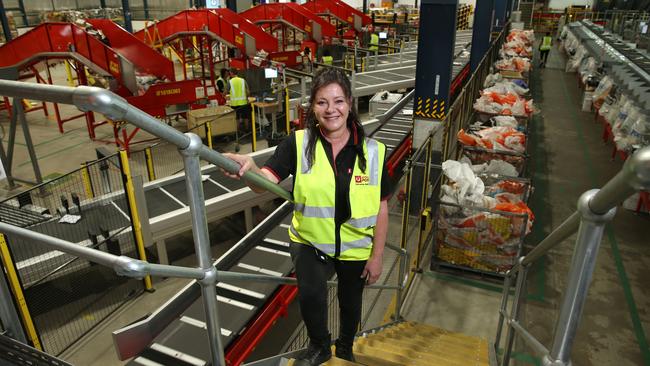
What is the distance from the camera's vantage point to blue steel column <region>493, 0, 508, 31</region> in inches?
736

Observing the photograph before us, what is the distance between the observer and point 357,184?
212cm

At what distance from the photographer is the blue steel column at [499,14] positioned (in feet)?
61.3

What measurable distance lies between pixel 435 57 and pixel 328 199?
5288 millimetres

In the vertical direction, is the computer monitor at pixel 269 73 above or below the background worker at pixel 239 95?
above

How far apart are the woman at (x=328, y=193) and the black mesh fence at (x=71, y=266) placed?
125 inches

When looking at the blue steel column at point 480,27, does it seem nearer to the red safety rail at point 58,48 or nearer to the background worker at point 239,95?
the background worker at point 239,95

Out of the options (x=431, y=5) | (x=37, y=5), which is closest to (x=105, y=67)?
(x=431, y=5)

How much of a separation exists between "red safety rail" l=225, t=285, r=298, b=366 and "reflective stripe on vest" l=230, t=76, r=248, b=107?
6.11 m

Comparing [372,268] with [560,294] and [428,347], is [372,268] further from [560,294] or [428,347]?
[560,294]

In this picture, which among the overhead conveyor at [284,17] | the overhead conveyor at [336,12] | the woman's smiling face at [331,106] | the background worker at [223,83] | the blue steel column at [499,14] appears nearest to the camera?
the woman's smiling face at [331,106]

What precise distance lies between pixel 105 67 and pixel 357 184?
8146 mm

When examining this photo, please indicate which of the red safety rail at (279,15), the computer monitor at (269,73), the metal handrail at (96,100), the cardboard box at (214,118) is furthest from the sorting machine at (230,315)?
the red safety rail at (279,15)

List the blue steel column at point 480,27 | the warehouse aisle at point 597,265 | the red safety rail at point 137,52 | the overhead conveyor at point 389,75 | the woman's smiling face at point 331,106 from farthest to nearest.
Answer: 1. the blue steel column at point 480,27
2. the overhead conveyor at point 389,75
3. the red safety rail at point 137,52
4. the warehouse aisle at point 597,265
5. the woman's smiling face at point 331,106

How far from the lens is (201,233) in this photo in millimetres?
1315
